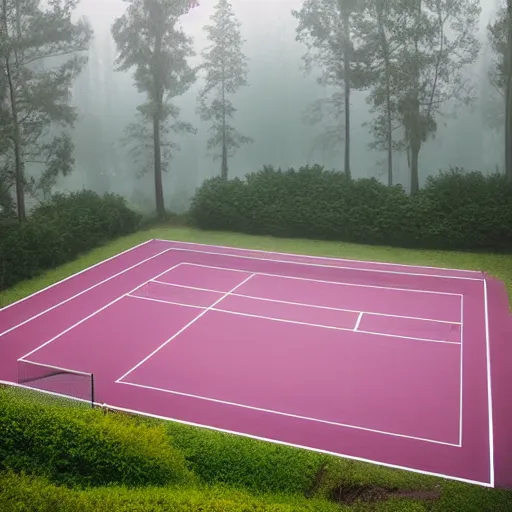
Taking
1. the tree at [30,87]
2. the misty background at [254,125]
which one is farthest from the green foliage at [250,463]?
the misty background at [254,125]

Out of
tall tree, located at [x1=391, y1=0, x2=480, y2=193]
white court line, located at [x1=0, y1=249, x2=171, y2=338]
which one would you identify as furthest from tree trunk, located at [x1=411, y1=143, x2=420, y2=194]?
white court line, located at [x1=0, y1=249, x2=171, y2=338]

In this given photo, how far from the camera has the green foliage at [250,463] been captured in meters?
8.61

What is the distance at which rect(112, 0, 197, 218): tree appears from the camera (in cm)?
2462

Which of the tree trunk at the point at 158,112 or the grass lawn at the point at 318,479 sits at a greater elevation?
the tree trunk at the point at 158,112

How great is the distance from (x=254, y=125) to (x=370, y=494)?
24000 millimetres

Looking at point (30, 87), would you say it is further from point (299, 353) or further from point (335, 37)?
point (299, 353)

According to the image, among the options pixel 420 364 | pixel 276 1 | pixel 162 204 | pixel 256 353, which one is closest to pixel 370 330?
pixel 420 364

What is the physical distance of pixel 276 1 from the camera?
2959 cm

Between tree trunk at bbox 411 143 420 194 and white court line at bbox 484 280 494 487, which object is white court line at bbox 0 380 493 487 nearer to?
white court line at bbox 484 280 494 487

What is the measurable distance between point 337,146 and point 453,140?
477 centimetres

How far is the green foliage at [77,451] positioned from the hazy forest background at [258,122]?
19.7m

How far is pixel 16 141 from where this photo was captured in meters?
20.7

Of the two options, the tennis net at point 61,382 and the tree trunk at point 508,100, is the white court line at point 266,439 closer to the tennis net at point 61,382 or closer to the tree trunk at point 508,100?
the tennis net at point 61,382

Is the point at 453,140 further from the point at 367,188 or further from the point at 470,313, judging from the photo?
the point at 470,313
